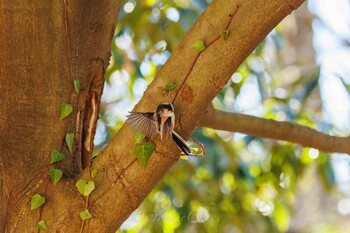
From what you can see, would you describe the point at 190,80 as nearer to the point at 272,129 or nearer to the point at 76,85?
the point at 76,85

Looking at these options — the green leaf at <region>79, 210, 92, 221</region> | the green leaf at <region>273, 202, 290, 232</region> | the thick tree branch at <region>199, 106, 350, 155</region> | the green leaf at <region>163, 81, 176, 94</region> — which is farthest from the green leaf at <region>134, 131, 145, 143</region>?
the green leaf at <region>273, 202, 290, 232</region>

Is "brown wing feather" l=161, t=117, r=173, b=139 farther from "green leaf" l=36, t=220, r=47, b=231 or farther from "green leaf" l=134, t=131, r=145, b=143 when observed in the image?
"green leaf" l=36, t=220, r=47, b=231

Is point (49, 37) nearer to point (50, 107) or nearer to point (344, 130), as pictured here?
point (50, 107)

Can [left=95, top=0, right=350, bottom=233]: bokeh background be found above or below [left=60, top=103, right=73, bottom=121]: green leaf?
below

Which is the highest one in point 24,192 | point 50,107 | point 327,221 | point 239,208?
point 50,107

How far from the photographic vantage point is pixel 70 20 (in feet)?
5.97

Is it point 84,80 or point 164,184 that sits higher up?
point 84,80

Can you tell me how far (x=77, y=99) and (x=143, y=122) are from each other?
11.9 inches

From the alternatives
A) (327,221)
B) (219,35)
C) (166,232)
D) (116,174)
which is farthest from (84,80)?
(327,221)

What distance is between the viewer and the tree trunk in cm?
161

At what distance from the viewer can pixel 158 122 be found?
156 centimetres

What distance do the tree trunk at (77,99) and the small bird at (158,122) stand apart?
42 mm

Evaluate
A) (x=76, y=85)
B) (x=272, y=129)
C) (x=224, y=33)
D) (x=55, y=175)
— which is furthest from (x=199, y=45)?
(x=272, y=129)

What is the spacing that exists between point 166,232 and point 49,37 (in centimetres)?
156
